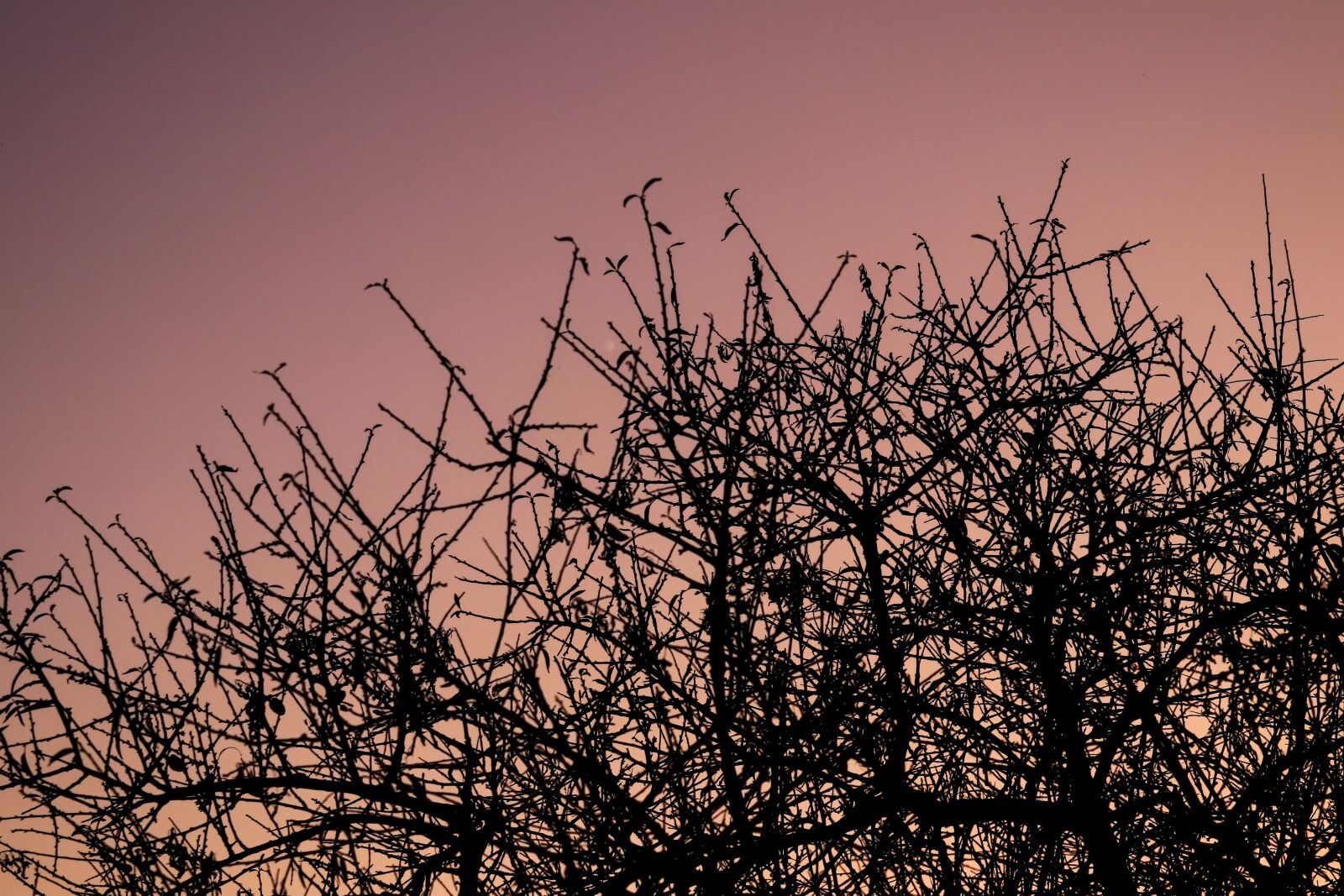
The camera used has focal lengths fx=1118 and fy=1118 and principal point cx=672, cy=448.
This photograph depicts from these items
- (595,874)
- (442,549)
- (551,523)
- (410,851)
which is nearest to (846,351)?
(551,523)

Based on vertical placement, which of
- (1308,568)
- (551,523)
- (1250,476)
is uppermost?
(551,523)

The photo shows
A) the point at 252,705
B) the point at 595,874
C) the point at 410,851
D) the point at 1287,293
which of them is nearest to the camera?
the point at 595,874

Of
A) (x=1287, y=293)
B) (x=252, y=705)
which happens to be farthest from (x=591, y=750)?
(x=1287, y=293)

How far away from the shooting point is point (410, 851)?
404 cm

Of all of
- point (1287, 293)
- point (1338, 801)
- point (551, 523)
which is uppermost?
point (1287, 293)

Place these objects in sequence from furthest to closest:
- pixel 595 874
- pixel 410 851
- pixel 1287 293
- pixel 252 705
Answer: pixel 1287 293 → pixel 410 851 → pixel 252 705 → pixel 595 874

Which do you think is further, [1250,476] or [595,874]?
[1250,476]

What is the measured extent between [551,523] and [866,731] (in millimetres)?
1303

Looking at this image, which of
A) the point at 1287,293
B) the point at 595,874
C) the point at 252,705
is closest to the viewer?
the point at 595,874

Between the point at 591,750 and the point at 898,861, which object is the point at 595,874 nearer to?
the point at 591,750

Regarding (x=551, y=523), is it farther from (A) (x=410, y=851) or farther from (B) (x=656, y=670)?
(A) (x=410, y=851)

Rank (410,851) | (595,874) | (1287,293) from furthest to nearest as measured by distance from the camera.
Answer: (1287,293) < (410,851) < (595,874)

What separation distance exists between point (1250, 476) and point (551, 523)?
2449mm

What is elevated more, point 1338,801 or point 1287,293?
point 1287,293
